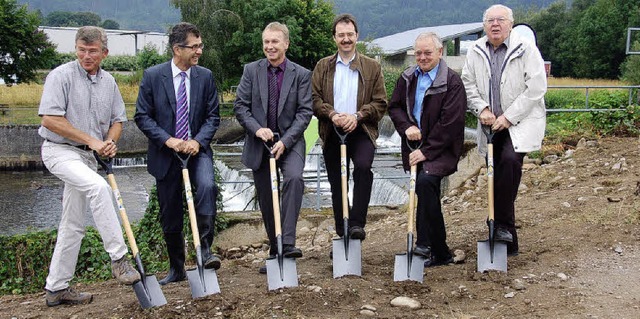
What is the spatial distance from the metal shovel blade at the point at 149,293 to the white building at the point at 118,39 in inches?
2558

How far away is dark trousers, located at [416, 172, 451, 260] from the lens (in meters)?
5.80

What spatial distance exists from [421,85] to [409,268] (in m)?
1.53

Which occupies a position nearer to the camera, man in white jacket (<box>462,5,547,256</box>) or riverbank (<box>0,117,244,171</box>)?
man in white jacket (<box>462,5,547,256</box>)

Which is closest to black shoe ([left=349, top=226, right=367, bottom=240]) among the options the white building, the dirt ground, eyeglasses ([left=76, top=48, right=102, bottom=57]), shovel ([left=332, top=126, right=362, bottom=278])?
shovel ([left=332, top=126, right=362, bottom=278])

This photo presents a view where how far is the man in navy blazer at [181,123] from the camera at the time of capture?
565 cm

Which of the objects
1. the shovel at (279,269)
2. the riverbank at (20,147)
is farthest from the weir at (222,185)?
the shovel at (279,269)

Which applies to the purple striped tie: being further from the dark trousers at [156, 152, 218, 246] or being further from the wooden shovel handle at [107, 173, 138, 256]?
the wooden shovel handle at [107, 173, 138, 256]

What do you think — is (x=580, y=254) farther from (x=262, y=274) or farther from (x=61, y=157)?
(x=61, y=157)

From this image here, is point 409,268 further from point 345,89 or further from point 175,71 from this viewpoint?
point 175,71

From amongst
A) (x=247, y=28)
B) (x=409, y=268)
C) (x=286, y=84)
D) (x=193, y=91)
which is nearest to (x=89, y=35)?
(x=193, y=91)

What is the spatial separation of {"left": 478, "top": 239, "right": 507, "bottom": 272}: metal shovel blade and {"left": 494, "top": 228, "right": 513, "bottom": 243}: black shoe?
113 millimetres

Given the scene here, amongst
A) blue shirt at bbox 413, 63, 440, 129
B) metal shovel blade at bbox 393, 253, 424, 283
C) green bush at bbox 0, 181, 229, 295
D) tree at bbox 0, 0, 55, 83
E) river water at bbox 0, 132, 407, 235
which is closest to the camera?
metal shovel blade at bbox 393, 253, 424, 283

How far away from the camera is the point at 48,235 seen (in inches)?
360

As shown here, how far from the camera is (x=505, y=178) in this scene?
19.3 feet
